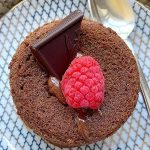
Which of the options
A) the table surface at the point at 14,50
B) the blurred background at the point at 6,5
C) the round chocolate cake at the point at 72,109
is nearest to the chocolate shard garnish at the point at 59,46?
the round chocolate cake at the point at 72,109

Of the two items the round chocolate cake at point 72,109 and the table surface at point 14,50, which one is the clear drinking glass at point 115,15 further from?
the round chocolate cake at point 72,109

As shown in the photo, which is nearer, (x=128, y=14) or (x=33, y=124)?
(x=33, y=124)

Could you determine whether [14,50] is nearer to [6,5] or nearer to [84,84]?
[6,5]

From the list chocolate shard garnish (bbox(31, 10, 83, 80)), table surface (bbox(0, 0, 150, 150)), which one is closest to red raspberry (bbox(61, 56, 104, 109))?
chocolate shard garnish (bbox(31, 10, 83, 80))

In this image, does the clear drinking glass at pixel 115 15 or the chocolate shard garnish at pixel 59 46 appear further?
the clear drinking glass at pixel 115 15

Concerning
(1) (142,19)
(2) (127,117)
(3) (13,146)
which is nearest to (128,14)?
(1) (142,19)

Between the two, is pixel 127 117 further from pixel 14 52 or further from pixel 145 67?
pixel 14 52
